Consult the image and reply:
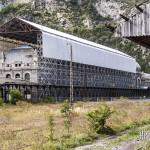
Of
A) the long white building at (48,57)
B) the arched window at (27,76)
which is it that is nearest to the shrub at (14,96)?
the long white building at (48,57)

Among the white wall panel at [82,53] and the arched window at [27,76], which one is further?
the arched window at [27,76]

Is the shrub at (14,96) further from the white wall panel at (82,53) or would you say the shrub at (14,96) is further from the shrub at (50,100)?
the white wall panel at (82,53)

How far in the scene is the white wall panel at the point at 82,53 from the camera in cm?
7931

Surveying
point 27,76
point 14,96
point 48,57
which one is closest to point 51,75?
point 48,57

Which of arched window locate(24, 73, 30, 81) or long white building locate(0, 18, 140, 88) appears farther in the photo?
arched window locate(24, 73, 30, 81)

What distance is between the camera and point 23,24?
265ft

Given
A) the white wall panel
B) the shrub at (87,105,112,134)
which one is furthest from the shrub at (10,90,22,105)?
the shrub at (87,105,112,134)

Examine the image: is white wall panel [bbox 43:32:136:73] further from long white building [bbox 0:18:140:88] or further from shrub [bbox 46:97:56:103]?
shrub [bbox 46:97:56:103]

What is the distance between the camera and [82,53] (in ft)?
293

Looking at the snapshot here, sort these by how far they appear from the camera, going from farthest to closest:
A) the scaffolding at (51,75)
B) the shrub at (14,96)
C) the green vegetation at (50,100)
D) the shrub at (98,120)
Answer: the scaffolding at (51,75) → the green vegetation at (50,100) → the shrub at (14,96) → the shrub at (98,120)

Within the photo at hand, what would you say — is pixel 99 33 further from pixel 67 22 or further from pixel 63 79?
pixel 63 79

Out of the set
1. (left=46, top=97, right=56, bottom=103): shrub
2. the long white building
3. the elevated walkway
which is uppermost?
the long white building

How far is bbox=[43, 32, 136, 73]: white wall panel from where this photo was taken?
79.3 meters

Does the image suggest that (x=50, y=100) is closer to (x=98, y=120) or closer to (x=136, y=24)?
(x=98, y=120)
